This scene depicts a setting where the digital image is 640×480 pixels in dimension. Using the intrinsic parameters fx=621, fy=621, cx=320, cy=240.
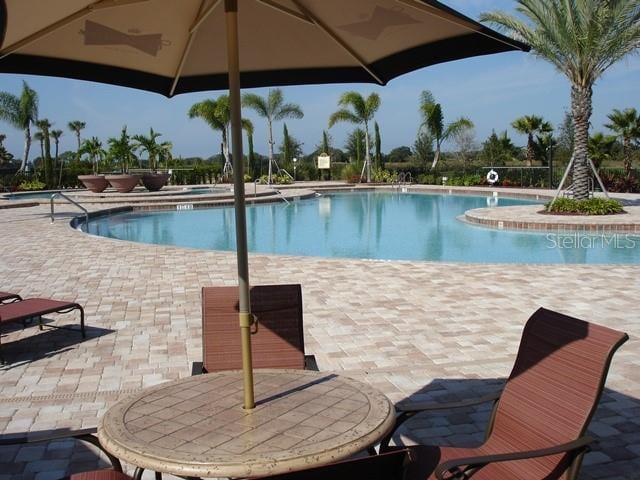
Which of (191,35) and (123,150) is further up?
(123,150)

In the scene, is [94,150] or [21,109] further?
[21,109]

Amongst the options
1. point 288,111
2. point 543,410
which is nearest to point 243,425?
point 543,410

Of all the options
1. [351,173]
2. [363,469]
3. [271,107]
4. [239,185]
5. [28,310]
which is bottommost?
[28,310]

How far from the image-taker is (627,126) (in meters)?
28.3

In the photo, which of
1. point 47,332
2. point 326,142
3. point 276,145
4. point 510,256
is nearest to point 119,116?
point 276,145

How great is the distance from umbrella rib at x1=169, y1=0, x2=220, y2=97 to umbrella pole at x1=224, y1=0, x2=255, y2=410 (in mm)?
537

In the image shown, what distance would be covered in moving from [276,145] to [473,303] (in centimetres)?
3238

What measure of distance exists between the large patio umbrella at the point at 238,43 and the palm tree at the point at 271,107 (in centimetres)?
3212

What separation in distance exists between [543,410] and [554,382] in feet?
0.40

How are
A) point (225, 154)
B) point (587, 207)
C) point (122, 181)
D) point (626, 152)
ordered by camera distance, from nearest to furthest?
point (587, 207)
point (626, 152)
point (122, 181)
point (225, 154)

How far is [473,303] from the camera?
6.86 meters

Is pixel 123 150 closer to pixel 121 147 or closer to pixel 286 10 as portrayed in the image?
pixel 121 147

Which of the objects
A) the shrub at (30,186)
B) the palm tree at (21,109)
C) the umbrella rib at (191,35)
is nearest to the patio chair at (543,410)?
the umbrella rib at (191,35)

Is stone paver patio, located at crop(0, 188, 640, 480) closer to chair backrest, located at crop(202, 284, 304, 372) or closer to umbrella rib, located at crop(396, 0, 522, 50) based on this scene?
chair backrest, located at crop(202, 284, 304, 372)
